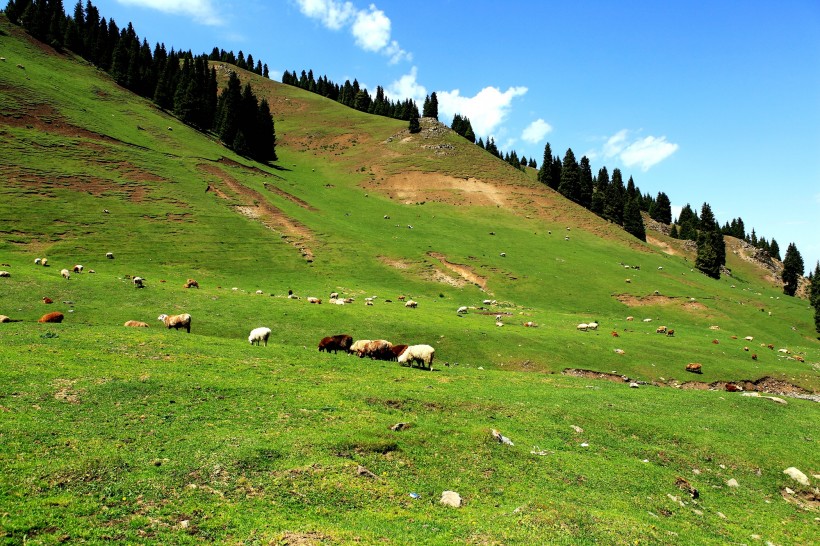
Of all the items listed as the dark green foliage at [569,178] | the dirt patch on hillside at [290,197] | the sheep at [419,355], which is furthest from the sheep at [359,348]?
the dark green foliage at [569,178]

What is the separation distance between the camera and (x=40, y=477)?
9547 millimetres

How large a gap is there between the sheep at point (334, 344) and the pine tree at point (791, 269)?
467 feet

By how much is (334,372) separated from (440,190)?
84321mm

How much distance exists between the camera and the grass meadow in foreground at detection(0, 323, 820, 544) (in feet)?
31.2

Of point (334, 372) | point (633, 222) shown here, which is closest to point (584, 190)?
point (633, 222)

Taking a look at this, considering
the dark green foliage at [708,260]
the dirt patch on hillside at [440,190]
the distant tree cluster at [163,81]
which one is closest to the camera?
the dark green foliage at [708,260]

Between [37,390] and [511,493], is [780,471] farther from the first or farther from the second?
[37,390]

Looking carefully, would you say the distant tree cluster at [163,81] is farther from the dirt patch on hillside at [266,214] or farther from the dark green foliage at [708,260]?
the dark green foliage at [708,260]

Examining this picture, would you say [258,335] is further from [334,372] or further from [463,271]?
[463,271]

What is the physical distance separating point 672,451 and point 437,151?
11193cm

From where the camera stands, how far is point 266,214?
217 ft

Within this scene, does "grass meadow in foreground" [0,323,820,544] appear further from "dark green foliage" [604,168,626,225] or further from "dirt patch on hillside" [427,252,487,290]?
"dark green foliage" [604,168,626,225]

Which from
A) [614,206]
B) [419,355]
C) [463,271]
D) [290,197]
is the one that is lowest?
[419,355]

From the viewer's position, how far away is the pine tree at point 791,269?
129125mm
